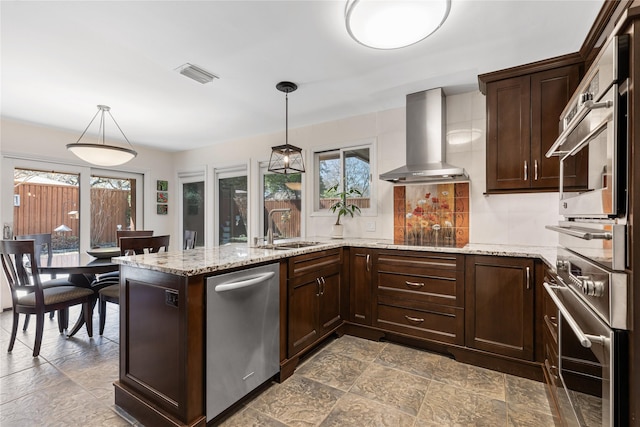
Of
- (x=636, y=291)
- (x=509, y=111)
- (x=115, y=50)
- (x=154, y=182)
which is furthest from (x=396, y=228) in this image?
(x=154, y=182)

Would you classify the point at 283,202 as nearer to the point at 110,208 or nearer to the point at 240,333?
the point at 240,333

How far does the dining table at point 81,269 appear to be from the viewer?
2502 mm

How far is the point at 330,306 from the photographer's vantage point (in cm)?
272

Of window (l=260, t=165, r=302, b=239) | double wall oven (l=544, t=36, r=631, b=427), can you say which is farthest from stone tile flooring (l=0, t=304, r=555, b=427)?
window (l=260, t=165, r=302, b=239)

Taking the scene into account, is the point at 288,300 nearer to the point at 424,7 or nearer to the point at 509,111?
the point at 424,7

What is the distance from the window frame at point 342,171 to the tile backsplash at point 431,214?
277mm

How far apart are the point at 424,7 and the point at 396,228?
88.3 inches

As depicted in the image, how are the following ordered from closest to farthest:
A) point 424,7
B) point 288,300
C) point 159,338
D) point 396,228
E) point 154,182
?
point 424,7
point 159,338
point 288,300
point 396,228
point 154,182

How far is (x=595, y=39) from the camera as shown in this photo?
1951 millimetres

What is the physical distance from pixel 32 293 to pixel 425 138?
13.2 ft

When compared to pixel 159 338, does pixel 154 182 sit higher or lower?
higher

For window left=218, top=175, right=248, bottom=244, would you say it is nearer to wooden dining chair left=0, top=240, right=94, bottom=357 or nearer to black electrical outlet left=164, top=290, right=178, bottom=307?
wooden dining chair left=0, top=240, right=94, bottom=357

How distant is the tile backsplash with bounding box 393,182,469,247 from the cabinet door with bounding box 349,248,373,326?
17.3 inches

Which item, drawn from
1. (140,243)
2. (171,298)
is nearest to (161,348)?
(171,298)
